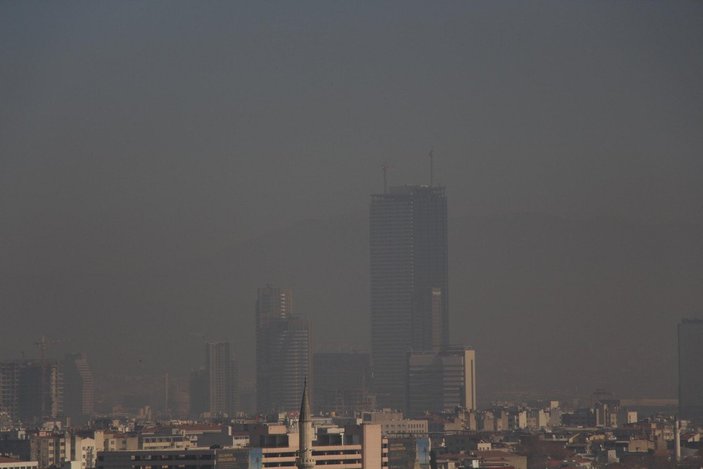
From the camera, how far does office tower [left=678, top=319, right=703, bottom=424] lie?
55062 mm

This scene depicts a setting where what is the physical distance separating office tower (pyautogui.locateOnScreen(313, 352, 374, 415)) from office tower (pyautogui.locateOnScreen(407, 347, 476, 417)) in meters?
1.50

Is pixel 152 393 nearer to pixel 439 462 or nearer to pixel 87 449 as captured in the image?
pixel 87 449

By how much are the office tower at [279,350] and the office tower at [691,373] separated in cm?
2518

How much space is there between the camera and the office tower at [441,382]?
82.1 meters

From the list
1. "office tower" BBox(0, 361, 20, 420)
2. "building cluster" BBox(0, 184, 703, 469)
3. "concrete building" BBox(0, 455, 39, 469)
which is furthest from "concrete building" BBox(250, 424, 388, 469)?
"office tower" BBox(0, 361, 20, 420)

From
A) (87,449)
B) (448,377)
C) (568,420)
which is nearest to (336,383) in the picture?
(448,377)

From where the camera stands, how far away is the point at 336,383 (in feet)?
275

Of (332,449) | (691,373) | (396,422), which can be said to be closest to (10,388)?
(396,422)

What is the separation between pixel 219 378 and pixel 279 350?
A: 4015mm

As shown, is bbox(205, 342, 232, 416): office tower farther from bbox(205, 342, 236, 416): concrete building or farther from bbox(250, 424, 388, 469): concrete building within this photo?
bbox(250, 424, 388, 469): concrete building

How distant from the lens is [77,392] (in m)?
77.1

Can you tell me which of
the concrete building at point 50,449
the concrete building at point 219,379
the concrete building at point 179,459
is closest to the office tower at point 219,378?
the concrete building at point 219,379

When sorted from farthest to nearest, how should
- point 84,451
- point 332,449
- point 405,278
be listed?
point 405,278 → point 84,451 → point 332,449

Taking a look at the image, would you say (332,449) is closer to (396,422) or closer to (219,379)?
(396,422)
